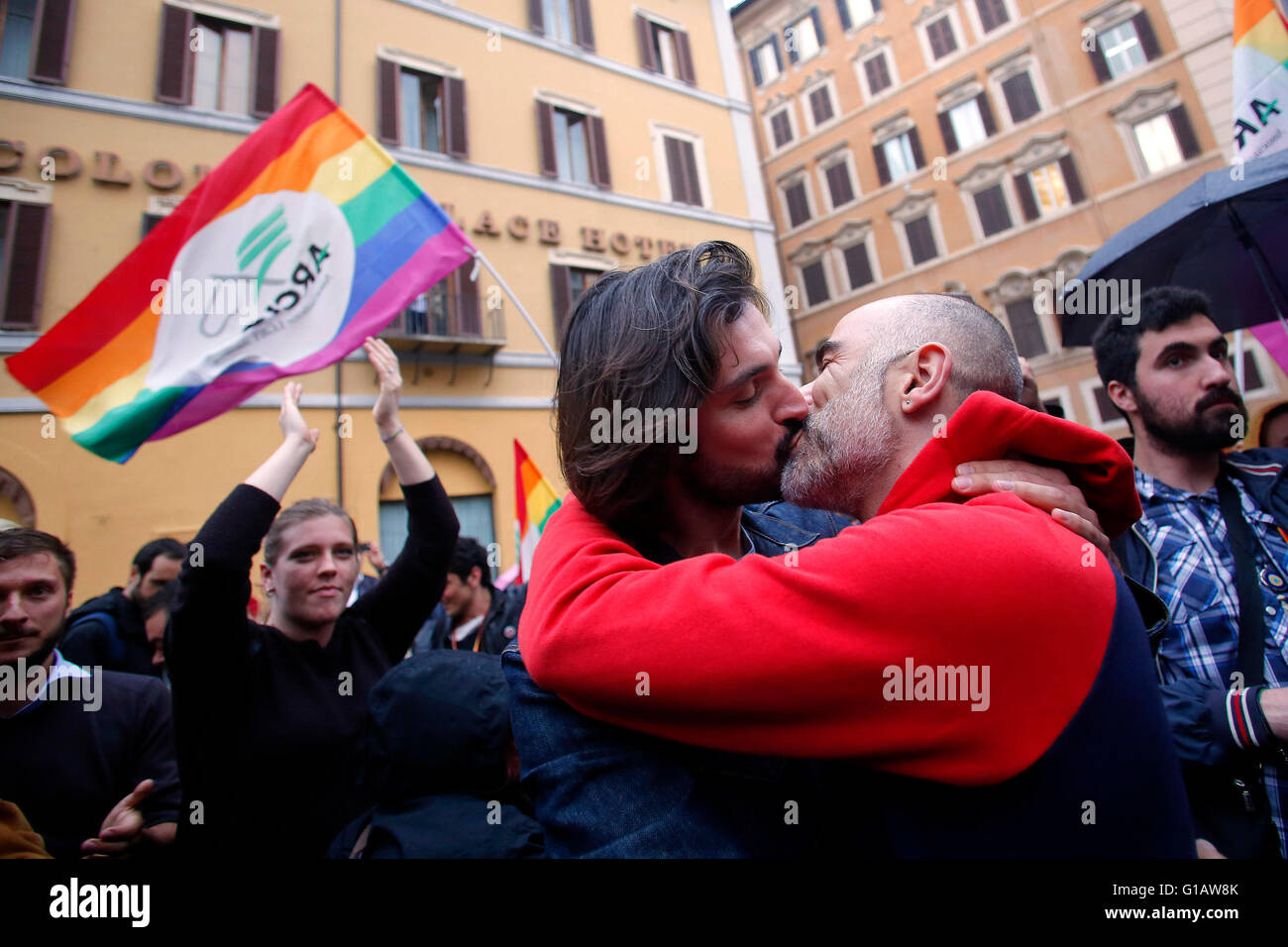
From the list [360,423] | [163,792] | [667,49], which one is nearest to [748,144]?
[667,49]

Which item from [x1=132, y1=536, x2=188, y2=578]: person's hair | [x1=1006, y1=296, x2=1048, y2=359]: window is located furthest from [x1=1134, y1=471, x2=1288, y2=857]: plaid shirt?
[x1=1006, y1=296, x2=1048, y2=359]: window

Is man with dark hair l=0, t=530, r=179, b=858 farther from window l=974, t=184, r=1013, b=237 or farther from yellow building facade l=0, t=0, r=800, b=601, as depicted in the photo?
window l=974, t=184, r=1013, b=237

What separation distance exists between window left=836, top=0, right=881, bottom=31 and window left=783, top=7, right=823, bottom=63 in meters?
0.63

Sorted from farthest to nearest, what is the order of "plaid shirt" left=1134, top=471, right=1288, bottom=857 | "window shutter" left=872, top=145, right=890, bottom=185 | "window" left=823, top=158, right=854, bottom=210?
"window" left=823, top=158, right=854, bottom=210 → "window shutter" left=872, top=145, right=890, bottom=185 → "plaid shirt" left=1134, top=471, right=1288, bottom=857

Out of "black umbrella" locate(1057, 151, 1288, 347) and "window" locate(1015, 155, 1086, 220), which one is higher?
"window" locate(1015, 155, 1086, 220)

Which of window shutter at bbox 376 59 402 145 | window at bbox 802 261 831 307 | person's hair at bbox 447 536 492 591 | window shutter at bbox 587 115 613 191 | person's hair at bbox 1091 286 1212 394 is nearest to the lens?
person's hair at bbox 1091 286 1212 394

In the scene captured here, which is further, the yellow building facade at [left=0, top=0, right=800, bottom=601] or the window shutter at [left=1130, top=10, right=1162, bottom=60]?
the window shutter at [left=1130, top=10, right=1162, bottom=60]

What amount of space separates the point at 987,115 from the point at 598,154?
1059 centimetres

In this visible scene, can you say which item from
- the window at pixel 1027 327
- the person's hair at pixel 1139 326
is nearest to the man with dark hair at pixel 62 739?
the person's hair at pixel 1139 326

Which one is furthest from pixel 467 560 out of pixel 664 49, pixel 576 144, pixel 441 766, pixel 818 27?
pixel 818 27

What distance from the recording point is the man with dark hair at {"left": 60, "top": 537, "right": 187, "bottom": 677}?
11.2 feet

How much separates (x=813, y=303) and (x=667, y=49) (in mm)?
7625

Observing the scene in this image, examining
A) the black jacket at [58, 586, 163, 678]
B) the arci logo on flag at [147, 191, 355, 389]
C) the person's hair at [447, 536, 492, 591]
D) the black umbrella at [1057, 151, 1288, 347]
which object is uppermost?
the arci logo on flag at [147, 191, 355, 389]

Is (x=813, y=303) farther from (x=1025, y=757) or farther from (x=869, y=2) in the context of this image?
(x=1025, y=757)
